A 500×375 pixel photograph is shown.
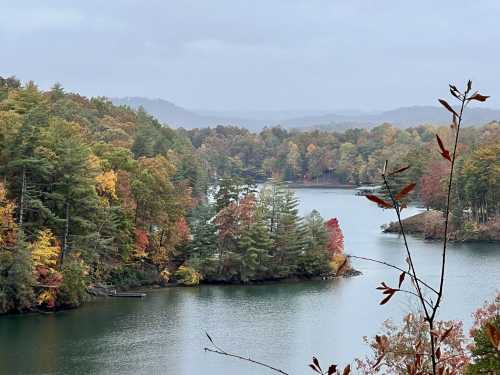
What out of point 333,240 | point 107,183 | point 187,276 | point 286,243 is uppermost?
point 107,183

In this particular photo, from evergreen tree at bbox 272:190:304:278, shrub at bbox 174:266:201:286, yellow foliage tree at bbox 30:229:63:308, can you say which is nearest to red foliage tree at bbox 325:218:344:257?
evergreen tree at bbox 272:190:304:278

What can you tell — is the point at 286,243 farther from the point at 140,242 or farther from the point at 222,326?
the point at 222,326

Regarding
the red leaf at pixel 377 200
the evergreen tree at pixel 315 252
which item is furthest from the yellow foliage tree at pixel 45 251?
the red leaf at pixel 377 200

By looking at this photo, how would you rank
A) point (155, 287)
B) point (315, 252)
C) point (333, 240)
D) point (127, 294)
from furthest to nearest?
point (333, 240)
point (315, 252)
point (155, 287)
point (127, 294)

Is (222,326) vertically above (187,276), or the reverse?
(187,276)

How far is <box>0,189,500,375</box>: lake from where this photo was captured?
64.1 feet

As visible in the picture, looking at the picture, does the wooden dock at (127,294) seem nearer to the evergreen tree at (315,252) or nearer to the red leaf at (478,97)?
the evergreen tree at (315,252)

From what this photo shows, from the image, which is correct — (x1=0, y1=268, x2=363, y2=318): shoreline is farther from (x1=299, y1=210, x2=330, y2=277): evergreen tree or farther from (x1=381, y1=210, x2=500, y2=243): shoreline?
(x1=381, y1=210, x2=500, y2=243): shoreline

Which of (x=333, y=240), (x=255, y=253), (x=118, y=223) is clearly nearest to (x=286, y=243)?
(x=255, y=253)

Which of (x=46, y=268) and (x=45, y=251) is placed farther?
(x=46, y=268)

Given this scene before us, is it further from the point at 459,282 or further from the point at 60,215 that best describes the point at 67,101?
the point at 459,282

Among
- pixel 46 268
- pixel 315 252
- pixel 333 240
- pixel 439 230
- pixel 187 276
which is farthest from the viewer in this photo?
pixel 439 230

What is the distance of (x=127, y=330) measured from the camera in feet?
74.8

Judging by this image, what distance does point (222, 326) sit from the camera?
2325cm
